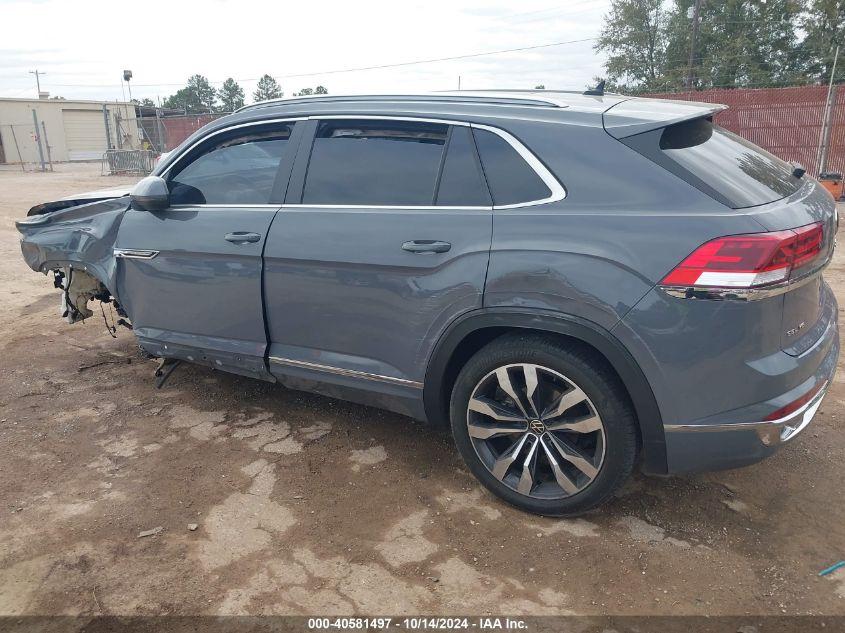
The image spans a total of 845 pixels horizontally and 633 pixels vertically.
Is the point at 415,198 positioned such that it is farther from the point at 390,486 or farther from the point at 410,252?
the point at 390,486

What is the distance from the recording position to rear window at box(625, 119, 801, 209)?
2.59m

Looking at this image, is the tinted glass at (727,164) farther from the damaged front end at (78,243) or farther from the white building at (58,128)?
the white building at (58,128)

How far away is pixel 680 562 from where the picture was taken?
8.89ft

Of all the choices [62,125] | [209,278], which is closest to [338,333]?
[209,278]

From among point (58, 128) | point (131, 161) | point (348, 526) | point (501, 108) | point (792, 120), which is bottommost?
point (348, 526)

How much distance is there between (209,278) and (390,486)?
153 centimetres

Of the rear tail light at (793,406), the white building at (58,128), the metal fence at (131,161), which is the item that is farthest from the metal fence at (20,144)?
the rear tail light at (793,406)

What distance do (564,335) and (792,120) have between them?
14750 mm

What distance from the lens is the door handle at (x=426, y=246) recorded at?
9.70 ft

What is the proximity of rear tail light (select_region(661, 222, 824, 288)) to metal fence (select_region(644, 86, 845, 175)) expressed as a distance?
1328cm

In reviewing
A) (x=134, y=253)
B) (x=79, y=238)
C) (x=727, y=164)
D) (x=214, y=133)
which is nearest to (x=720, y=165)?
(x=727, y=164)

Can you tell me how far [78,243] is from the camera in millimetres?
4543

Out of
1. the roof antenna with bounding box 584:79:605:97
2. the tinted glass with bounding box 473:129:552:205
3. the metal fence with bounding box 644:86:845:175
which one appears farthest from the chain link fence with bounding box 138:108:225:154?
the tinted glass with bounding box 473:129:552:205

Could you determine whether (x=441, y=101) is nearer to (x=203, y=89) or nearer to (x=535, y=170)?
(x=535, y=170)
